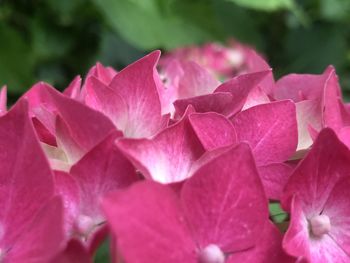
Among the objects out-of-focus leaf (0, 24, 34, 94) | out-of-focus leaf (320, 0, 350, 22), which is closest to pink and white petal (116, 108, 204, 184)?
out-of-focus leaf (0, 24, 34, 94)

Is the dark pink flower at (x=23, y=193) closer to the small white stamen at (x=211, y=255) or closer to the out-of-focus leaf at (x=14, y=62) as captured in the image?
the small white stamen at (x=211, y=255)

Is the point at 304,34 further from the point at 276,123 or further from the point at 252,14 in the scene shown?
the point at 276,123

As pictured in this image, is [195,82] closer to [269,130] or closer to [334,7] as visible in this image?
[269,130]

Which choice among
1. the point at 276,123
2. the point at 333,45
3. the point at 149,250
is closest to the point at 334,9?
the point at 333,45

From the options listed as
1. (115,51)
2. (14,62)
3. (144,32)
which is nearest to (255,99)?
(144,32)

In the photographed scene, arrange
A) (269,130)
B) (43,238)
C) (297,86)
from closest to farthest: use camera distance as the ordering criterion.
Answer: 1. (43,238)
2. (269,130)
3. (297,86)
